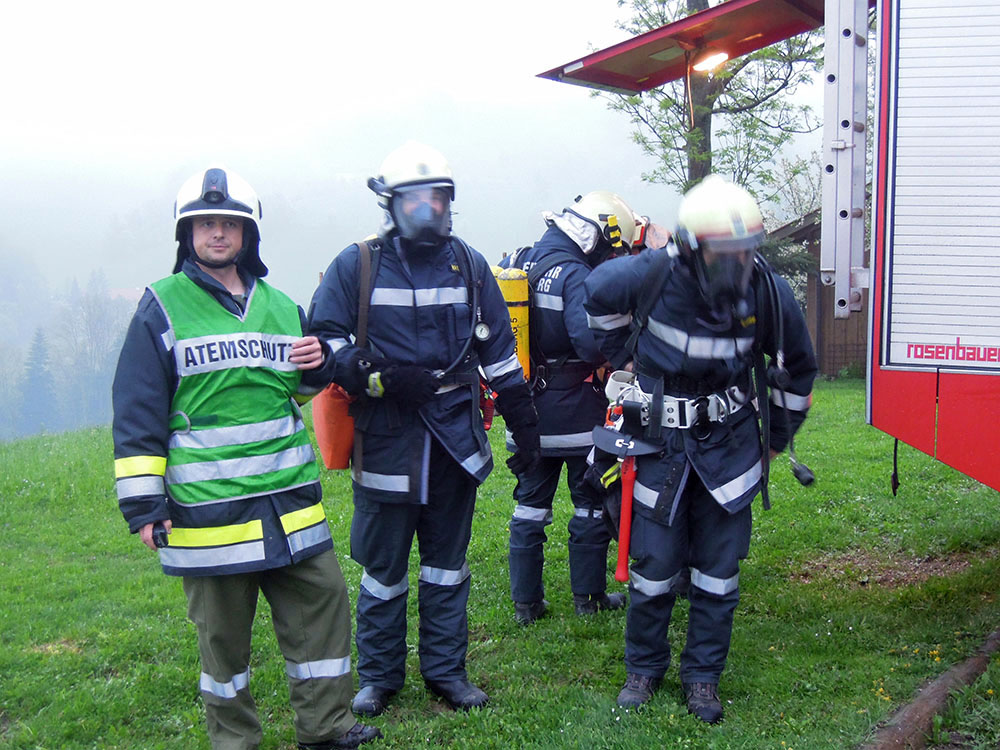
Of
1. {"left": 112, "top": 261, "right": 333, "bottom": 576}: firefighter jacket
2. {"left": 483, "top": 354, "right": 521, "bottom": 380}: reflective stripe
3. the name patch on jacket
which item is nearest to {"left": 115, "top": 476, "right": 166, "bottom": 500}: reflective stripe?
{"left": 112, "top": 261, "right": 333, "bottom": 576}: firefighter jacket

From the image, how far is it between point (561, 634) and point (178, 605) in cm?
247

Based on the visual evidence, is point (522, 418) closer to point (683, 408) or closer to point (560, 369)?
point (683, 408)

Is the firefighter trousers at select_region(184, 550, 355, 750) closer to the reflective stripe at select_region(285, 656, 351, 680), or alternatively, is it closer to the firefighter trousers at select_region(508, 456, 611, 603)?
the reflective stripe at select_region(285, 656, 351, 680)

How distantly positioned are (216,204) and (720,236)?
75.6 inches

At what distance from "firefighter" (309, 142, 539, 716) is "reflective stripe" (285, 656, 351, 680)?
19.8 inches

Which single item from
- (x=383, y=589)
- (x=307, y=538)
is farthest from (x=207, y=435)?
(x=383, y=589)

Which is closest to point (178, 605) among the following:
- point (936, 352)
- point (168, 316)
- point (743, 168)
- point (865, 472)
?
point (168, 316)

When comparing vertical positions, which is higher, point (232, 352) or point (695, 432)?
point (232, 352)

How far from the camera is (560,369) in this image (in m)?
5.12

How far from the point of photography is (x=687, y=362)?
3.79 metres

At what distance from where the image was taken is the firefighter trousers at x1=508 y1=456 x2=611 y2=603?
5148mm

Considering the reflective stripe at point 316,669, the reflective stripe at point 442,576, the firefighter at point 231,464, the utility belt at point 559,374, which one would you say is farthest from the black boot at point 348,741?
the utility belt at point 559,374

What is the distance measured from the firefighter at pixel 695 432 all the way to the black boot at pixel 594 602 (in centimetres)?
119

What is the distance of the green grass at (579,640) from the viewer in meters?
3.81
